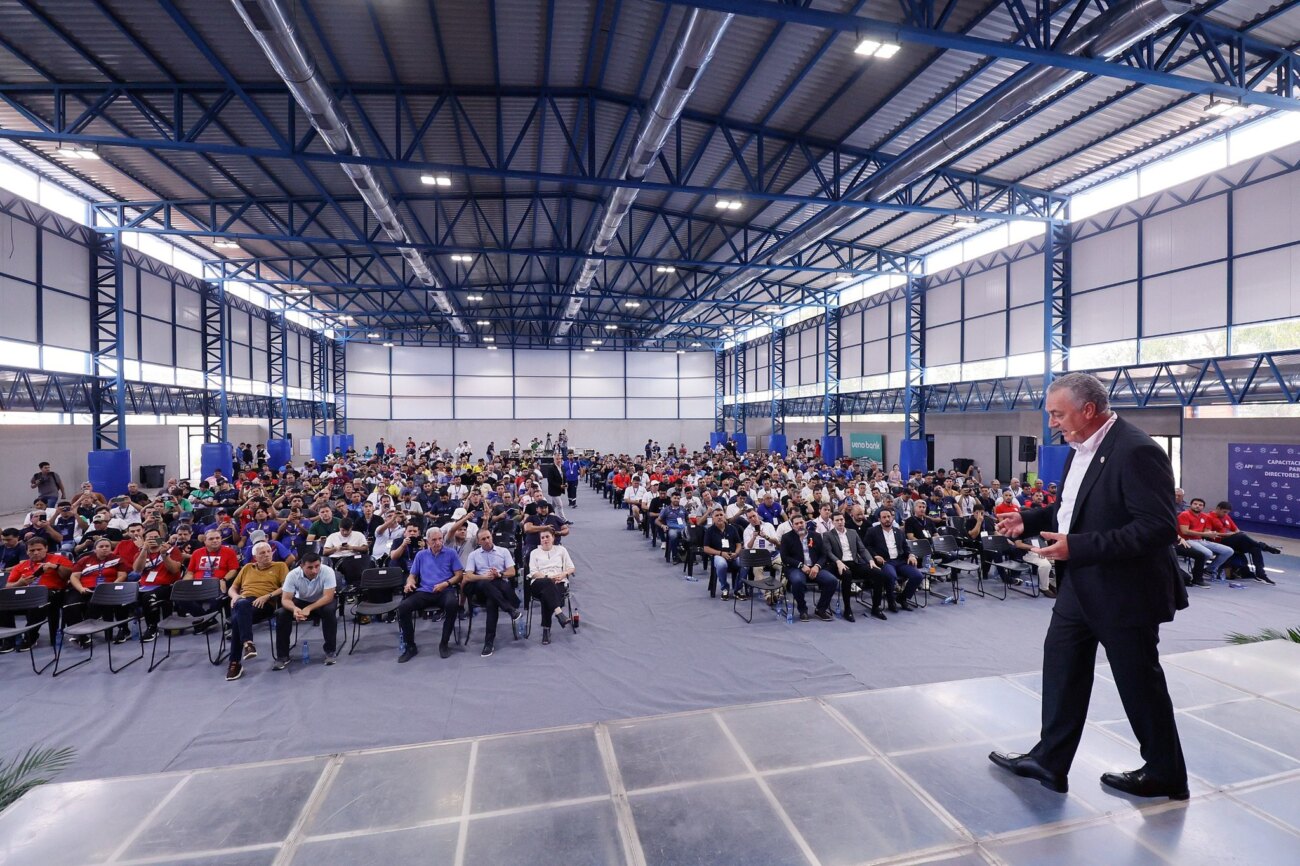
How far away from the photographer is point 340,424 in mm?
33500

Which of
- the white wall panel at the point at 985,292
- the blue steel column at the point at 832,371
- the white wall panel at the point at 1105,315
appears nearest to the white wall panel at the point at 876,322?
the blue steel column at the point at 832,371

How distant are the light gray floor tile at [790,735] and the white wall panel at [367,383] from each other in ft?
116

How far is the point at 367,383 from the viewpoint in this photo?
112ft

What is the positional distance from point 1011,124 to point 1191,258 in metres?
6.05

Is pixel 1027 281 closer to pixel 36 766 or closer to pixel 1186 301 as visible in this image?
pixel 1186 301

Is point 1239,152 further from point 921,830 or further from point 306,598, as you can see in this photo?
point 306,598

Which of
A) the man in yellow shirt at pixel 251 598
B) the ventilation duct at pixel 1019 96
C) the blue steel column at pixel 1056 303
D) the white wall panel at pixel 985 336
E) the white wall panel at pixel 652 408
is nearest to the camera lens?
the man in yellow shirt at pixel 251 598

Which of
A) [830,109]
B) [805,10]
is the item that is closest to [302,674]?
[805,10]

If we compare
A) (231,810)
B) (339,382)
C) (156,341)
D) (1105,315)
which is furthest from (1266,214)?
(339,382)

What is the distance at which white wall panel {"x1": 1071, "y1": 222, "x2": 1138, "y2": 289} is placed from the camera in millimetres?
14562

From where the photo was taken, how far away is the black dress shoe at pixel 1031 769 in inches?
104

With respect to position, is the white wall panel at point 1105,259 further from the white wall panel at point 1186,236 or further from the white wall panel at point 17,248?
the white wall panel at point 17,248

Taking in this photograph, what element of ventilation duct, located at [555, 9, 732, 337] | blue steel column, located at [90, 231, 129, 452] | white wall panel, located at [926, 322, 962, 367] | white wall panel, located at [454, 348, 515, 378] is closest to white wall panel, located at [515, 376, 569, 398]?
white wall panel, located at [454, 348, 515, 378]

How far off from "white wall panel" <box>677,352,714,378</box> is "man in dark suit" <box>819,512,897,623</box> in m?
30.8
